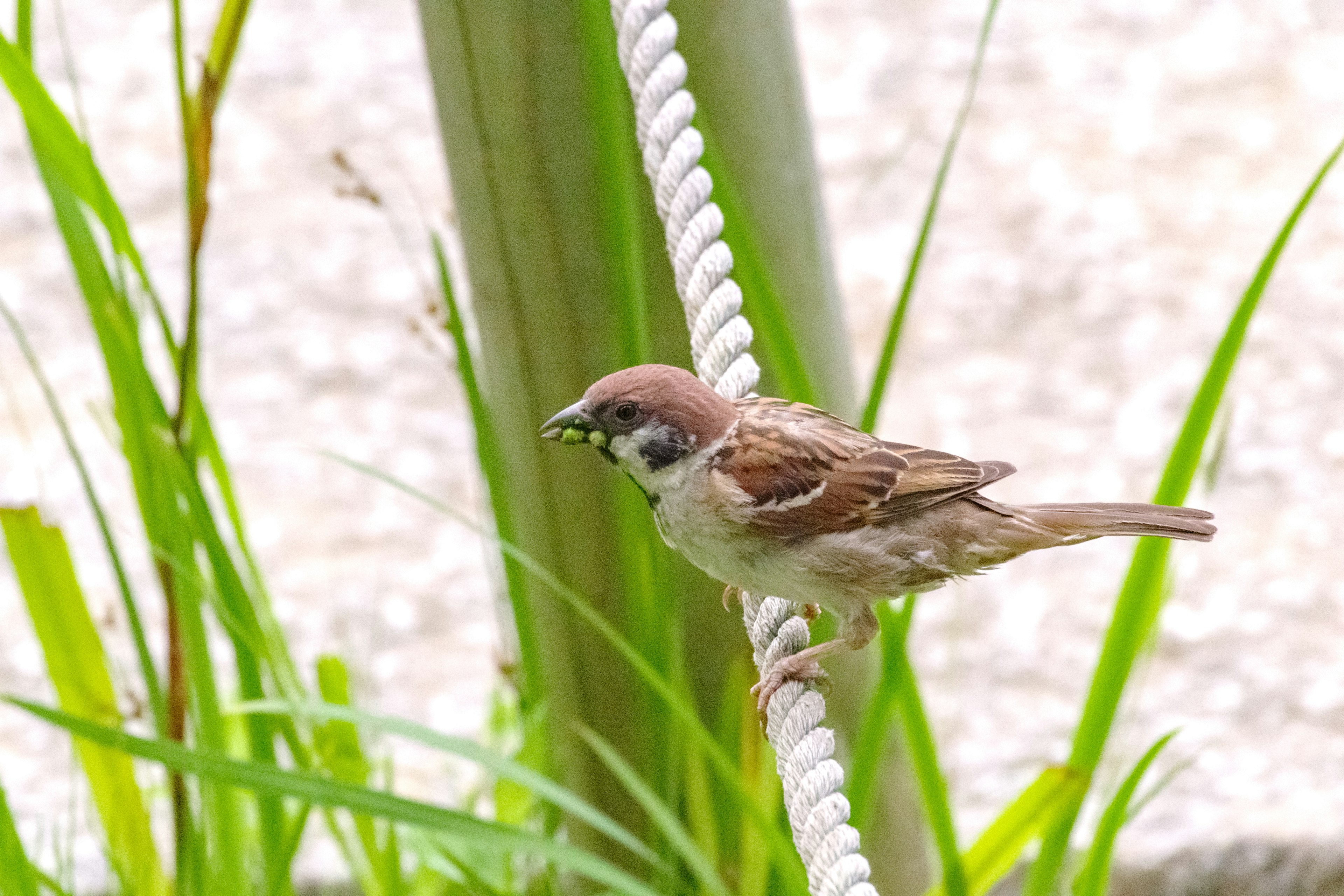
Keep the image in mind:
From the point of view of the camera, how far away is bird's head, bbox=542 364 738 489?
1803 millimetres

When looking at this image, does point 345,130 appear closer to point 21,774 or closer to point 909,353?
point 909,353

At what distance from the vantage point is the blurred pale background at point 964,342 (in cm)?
342

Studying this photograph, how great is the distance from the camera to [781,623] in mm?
1887

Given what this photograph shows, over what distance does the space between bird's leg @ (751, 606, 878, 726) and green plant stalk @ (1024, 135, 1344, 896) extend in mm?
302

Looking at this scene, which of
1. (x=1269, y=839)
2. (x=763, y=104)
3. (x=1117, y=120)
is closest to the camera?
(x=763, y=104)

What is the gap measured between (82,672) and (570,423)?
76 centimetres

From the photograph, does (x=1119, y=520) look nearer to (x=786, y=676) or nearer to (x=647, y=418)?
(x=786, y=676)

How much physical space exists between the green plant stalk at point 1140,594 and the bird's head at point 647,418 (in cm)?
55

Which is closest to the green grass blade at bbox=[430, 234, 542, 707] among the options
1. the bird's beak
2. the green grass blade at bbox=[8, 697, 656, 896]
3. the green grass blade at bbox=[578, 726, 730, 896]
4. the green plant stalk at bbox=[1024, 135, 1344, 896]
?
the bird's beak

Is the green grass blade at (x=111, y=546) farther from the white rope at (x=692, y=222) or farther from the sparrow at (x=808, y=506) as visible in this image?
the white rope at (x=692, y=222)

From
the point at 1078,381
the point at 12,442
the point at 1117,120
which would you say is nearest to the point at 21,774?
the point at 12,442

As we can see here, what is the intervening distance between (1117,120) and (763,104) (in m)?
3.76

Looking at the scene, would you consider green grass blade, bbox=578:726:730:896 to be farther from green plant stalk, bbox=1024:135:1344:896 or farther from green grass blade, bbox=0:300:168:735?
green grass blade, bbox=0:300:168:735

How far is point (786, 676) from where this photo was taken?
1889 mm
